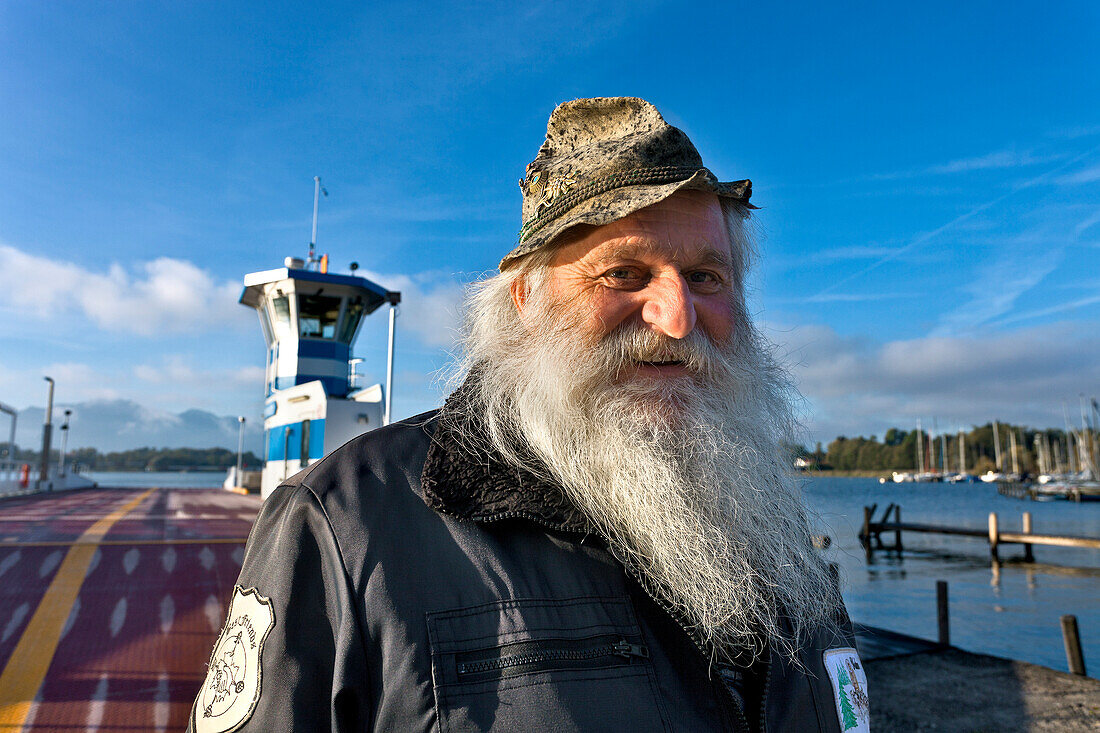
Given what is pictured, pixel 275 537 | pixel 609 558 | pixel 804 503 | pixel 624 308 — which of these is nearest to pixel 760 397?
pixel 804 503

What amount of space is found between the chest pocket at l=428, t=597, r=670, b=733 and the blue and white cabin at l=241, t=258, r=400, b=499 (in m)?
15.0

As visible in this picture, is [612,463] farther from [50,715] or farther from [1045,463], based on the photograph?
[1045,463]

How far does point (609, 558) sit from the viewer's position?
1.38 meters

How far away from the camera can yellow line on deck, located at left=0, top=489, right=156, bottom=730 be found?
11.5 feet

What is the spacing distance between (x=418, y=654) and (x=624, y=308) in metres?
0.80

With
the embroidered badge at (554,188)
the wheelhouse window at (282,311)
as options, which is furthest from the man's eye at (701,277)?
the wheelhouse window at (282,311)

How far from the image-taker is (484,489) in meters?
1.34

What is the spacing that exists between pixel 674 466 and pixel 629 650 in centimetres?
39

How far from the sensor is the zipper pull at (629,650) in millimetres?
1253

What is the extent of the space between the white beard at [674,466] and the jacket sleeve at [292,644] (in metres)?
0.44

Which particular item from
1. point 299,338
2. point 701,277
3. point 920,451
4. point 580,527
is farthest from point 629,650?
point 920,451

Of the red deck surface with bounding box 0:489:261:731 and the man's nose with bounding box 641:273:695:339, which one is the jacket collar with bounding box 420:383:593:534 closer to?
the man's nose with bounding box 641:273:695:339

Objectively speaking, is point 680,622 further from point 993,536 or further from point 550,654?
point 993,536

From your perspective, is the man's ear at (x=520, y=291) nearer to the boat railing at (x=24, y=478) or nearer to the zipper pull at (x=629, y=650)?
the zipper pull at (x=629, y=650)
